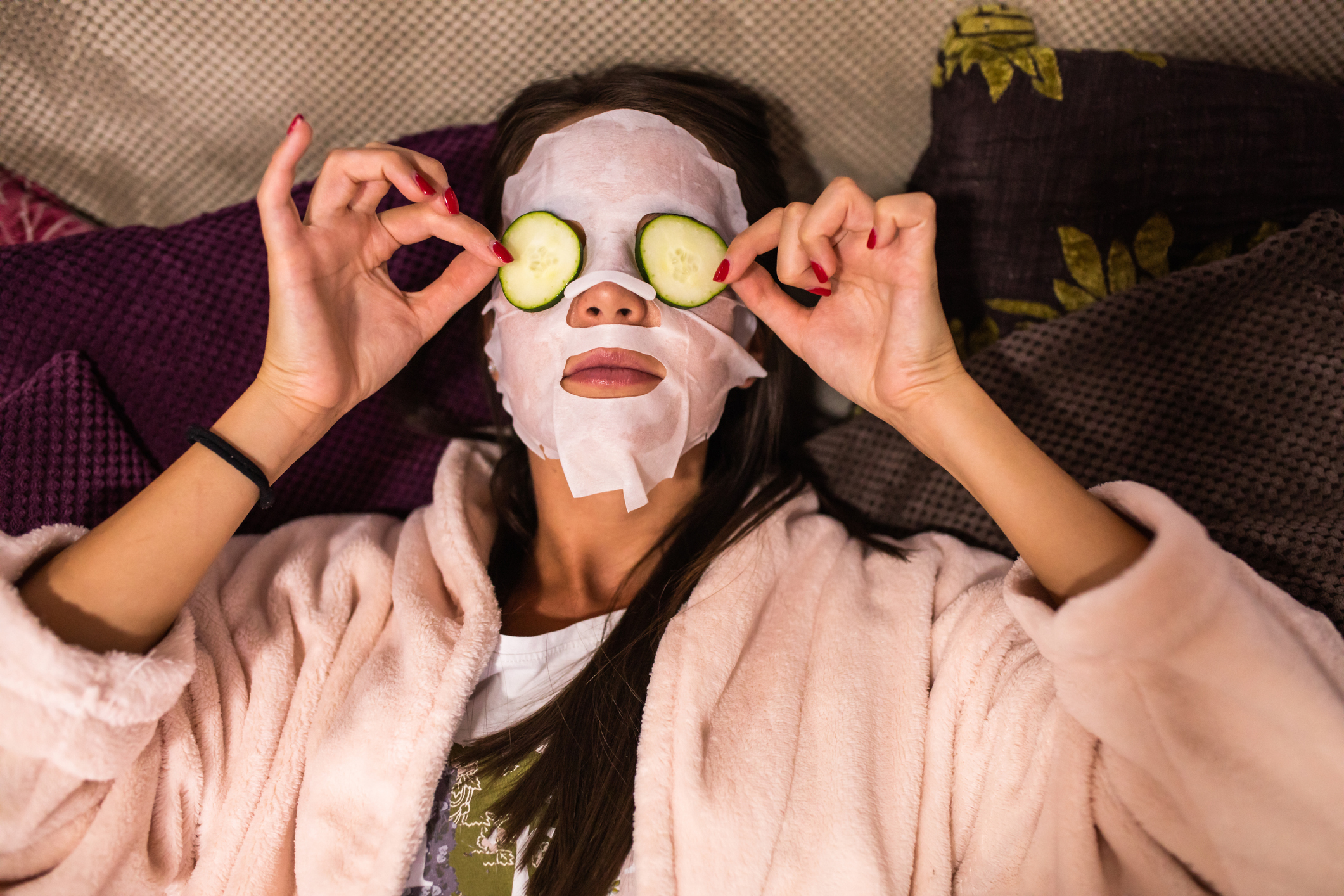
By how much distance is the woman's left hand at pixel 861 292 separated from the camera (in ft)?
3.74

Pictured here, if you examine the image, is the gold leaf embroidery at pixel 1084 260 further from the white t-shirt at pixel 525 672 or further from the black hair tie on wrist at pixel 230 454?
the black hair tie on wrist at pixel 230 454

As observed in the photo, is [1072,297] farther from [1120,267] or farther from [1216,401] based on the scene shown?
[1216,401]

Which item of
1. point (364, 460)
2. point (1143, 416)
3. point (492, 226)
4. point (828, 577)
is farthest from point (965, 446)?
point (364, 460)

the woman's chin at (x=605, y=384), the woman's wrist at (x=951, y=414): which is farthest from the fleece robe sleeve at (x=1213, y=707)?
the woman's chin at (x=605, y=384)

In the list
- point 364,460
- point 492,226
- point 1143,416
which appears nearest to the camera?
point 1143,416

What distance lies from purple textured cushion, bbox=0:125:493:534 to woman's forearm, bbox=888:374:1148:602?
3.24 feet

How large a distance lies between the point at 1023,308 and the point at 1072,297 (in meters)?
0.09

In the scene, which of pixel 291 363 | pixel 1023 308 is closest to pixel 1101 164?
pixel 1023 308

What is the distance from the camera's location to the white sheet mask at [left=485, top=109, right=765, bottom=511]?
1.30 metres

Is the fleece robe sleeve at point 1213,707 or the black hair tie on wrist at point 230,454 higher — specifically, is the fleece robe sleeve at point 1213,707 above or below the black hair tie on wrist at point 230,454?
below

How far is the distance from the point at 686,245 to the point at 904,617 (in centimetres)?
68

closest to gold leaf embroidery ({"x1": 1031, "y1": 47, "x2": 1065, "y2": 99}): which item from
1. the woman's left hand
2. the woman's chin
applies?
the woman's left hand

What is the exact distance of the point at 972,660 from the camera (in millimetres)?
1229

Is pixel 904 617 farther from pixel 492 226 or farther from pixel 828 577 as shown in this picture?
pixel 492 226
